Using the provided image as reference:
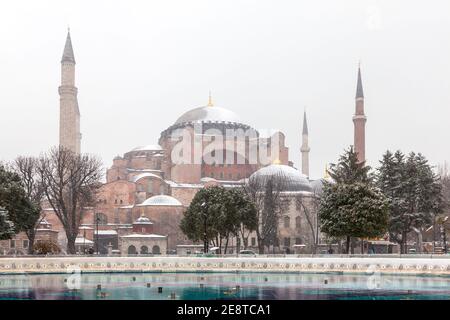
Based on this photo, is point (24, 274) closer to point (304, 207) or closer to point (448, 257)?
point (448, 257)

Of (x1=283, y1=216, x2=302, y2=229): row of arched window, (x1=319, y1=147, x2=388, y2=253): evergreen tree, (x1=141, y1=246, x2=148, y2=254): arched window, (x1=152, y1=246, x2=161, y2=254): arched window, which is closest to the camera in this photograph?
(x1=319, y1=147, x2=388, y2=253): evergreen tree

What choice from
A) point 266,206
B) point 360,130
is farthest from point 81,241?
point 360,130

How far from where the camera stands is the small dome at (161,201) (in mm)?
61094

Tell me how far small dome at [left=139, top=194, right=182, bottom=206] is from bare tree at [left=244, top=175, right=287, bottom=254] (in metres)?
8.01

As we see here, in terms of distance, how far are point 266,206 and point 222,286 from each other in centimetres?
2739

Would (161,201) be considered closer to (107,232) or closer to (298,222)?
(107,232)

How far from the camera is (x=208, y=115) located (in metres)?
76.6

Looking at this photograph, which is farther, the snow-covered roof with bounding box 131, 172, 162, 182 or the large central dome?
the large central dome

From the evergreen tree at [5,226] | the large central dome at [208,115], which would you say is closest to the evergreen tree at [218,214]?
the evergreen tree at [5,226]

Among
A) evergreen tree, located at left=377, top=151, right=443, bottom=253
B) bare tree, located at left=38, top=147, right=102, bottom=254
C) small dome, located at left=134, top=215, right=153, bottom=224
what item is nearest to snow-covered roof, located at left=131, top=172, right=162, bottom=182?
small dome, located at left=134, top=215, right=153, bottom=224

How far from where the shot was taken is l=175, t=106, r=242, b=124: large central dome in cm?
7600

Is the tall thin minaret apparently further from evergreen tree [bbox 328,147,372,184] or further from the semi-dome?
evergreen tree [bbox 328,147,372,184]

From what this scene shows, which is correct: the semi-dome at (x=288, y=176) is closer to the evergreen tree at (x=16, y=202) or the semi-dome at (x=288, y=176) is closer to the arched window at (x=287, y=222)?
the arched window at (x=287, y=222)
